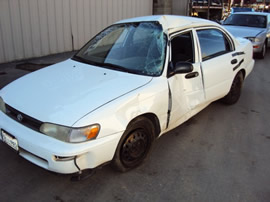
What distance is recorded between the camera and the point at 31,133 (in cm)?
270

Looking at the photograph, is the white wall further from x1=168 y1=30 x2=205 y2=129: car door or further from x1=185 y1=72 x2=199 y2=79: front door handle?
x1=185 y1=72 x2=199 y2=79: front door handle

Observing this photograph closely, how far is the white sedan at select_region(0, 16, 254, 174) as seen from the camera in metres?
2.62

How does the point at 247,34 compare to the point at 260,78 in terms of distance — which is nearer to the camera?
the point at 260,78

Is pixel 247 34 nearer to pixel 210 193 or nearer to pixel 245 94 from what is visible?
pixel 245 94

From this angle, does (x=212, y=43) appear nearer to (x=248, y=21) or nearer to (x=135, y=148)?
(x=135, y=148)

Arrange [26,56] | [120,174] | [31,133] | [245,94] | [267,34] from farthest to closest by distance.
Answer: [267,34] → [26,56] → [245,94] → [120,174] → [31,133]

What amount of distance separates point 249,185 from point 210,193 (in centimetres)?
48

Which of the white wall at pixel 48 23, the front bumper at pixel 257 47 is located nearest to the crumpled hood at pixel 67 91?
the white wall at pixel 48 23

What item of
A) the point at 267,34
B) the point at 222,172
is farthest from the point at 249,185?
the point at 267,34

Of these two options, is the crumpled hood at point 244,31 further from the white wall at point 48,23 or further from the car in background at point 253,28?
the white wall at point 48,23

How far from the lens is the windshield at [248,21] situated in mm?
10239

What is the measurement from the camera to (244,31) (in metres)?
9.53

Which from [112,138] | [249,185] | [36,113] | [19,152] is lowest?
[249,185]

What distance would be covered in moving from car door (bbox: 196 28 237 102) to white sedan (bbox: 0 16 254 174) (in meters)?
0.02
